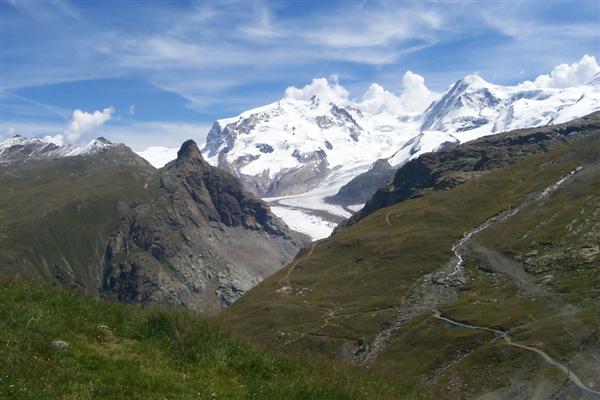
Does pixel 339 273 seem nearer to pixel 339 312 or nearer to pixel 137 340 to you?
pixel 339 312

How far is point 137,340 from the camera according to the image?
20938 mm

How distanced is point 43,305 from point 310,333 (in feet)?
376

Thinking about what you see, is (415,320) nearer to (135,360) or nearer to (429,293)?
(429,293)

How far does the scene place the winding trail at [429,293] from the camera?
117250mm

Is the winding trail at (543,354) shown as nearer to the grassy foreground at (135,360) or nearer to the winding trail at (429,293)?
the winding trail at (429,293)

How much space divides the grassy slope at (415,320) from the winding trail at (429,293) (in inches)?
95.7

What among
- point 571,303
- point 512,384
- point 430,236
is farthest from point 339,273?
point 512,384

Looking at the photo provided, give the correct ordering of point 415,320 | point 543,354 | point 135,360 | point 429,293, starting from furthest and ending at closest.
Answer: point 429,293 → point 415,320 → point 543,354 → point 135,360

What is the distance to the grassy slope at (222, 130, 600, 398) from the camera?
90.6 m

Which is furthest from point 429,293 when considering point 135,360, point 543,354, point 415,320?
point 135,360

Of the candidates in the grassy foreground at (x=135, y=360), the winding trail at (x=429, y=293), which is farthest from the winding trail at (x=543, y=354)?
the grassy foreground at (x=135, y=360)

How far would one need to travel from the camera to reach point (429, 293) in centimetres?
14025

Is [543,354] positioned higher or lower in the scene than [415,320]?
higher

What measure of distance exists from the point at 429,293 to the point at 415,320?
1875cm
